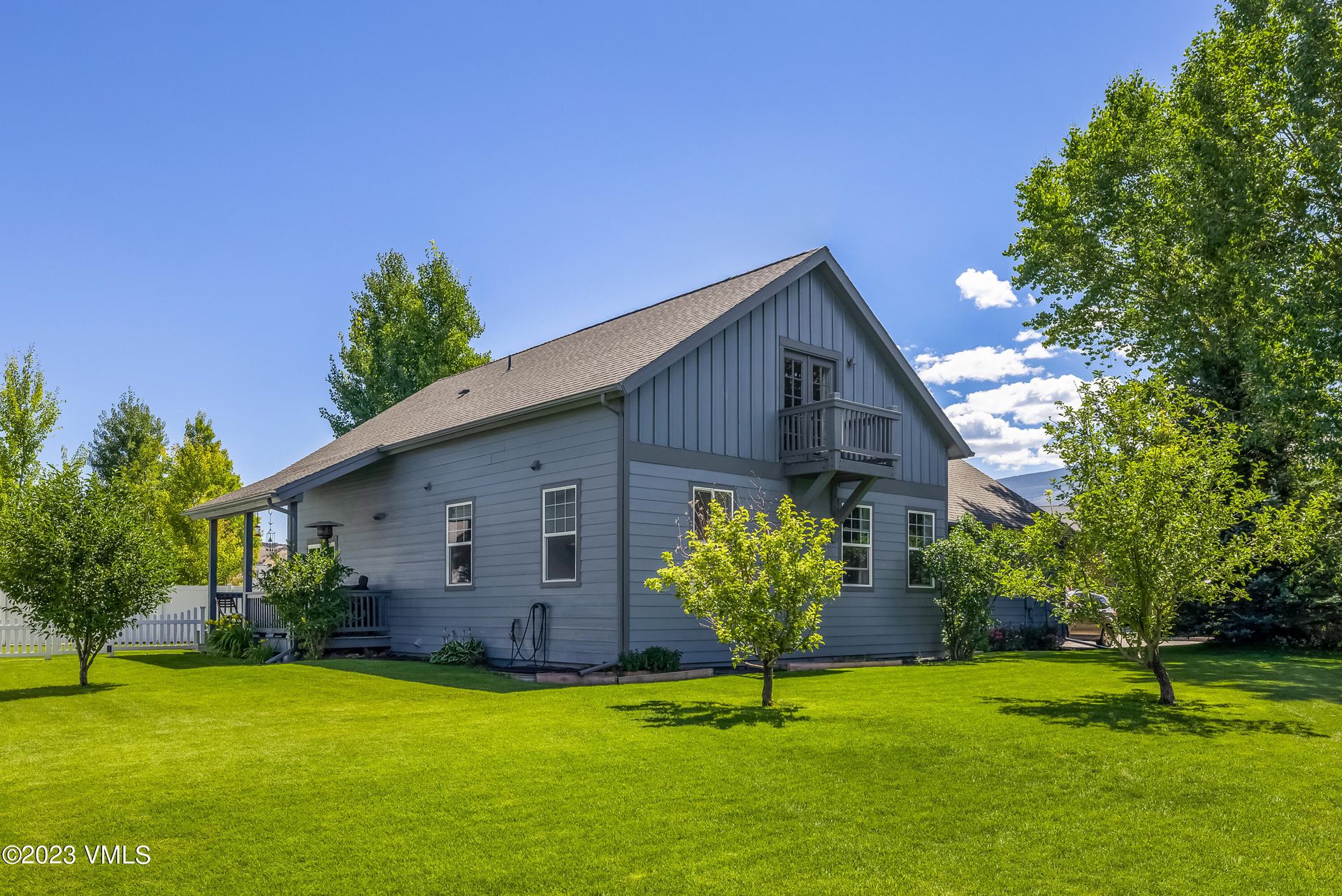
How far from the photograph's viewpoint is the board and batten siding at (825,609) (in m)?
15.0

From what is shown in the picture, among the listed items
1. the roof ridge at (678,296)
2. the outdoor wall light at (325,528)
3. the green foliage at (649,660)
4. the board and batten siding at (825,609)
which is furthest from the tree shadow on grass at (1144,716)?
the outdoor wall light at (325,528)

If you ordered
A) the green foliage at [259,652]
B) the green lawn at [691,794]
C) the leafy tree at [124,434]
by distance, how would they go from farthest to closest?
the leafy tree at [124,434]
the green foliage at [259,652]
the green lawn at [691,794]

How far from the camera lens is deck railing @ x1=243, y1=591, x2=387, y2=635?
19.0m

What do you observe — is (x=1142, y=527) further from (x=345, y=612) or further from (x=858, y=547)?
(x=345, y=612)

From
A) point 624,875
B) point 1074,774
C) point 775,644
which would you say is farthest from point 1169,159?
point 624,875

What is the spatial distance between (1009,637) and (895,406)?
7584 mm

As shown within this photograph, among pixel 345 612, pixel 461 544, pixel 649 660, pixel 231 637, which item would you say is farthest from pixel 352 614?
pixel 649 660

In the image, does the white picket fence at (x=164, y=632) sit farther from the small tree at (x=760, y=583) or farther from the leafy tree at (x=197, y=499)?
the small tree at (x=760, y=583)

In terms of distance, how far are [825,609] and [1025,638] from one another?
8571 mm

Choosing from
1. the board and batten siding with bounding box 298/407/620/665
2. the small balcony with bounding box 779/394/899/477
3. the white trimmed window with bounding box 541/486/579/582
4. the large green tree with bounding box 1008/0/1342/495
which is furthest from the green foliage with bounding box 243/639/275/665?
the large green tree with bounding box 1008/0/1342/495

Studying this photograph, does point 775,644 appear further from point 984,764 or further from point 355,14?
point 355,14

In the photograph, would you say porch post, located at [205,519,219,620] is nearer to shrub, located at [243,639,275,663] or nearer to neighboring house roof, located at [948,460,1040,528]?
shrub, located at [243,639,275,663]

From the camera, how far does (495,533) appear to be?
17.4 metres

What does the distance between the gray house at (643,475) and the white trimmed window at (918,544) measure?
0.17ft
